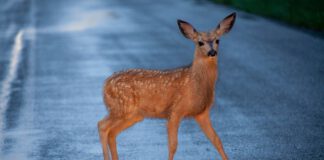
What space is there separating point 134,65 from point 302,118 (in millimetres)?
5656

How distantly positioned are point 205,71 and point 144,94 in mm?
735

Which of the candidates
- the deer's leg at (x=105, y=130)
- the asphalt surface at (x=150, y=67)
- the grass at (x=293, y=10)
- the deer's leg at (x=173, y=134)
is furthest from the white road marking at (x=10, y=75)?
the grass at (x=293, y=10)

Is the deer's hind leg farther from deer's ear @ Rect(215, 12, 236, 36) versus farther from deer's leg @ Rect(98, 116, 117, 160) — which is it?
deer's ear @ Rect(215, 12, 236, 36)

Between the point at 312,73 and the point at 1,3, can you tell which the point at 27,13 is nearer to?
the point at 1,3

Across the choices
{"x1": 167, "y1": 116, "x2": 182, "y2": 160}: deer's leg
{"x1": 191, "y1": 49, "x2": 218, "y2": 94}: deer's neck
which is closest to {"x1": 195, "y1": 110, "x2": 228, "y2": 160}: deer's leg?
{"x1": 191, "y1": 49, "x2": 218, "y2": 94}: deer's neck

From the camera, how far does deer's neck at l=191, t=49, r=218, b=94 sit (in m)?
8.75

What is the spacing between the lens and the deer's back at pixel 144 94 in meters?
8.59

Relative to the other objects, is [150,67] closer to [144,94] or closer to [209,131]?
[209,131]

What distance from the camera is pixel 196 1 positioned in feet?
104

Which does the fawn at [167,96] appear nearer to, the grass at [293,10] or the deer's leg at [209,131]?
the deer's leg at [209,131]

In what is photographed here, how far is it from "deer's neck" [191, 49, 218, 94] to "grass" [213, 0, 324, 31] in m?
12.0

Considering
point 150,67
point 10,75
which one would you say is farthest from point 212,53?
point 10,75

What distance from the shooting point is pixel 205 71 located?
8820mm

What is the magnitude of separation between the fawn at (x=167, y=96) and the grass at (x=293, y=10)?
12.1m
